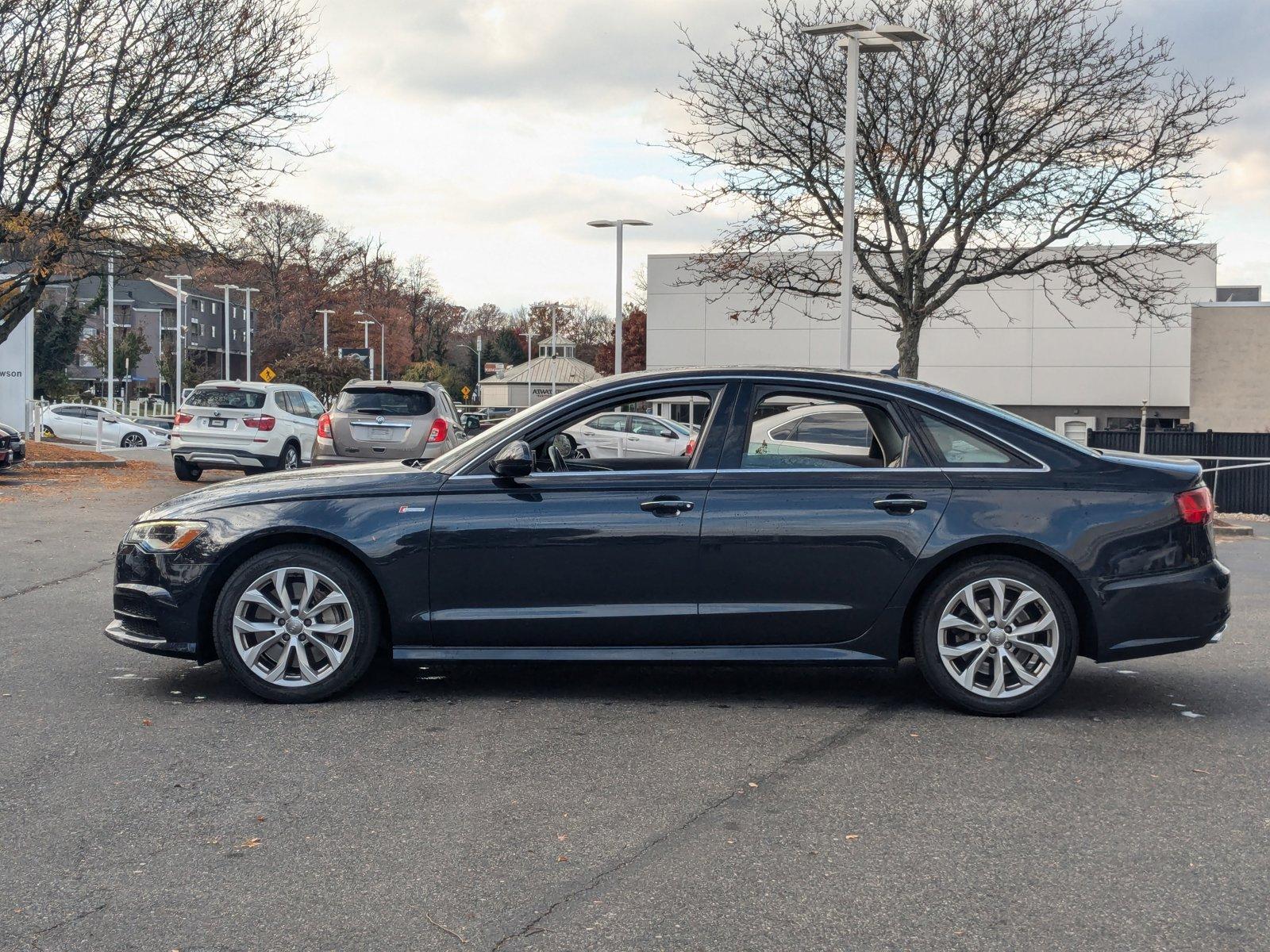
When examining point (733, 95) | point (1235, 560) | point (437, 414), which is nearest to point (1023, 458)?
point (1235, 560)

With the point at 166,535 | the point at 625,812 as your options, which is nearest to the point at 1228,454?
the point at 166,535

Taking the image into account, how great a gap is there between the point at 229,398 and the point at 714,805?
62.8 feet

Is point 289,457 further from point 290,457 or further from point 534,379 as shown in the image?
point 534,379

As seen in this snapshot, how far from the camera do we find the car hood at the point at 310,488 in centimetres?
592

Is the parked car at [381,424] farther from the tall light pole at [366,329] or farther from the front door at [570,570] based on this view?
the tall light pole at [366,329]

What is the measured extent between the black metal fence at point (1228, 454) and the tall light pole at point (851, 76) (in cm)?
571

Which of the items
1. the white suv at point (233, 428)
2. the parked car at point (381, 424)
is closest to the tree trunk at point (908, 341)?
the parked car at point (381, 424)

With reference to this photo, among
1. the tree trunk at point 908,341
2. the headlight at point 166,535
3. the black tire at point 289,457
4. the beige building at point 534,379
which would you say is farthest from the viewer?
the beige building at point 534,379

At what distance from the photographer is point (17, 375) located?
35750 millimetres

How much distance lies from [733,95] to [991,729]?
20364 millimetres

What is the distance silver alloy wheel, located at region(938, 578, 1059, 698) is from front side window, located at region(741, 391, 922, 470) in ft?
2.23

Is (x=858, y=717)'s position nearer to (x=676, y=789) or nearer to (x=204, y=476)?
(x=676, y=789)

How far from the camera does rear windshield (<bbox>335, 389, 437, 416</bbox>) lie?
57.3ft

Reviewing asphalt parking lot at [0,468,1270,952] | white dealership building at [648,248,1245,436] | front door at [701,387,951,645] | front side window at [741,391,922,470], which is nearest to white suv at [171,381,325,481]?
asphalt parking lot at [0,468,1270,952]
